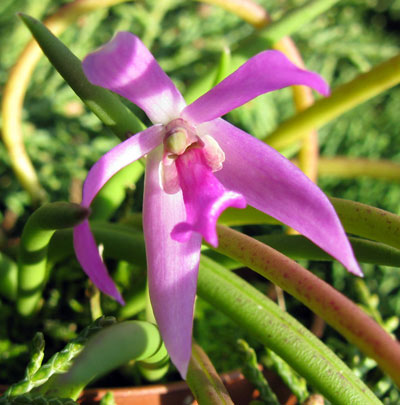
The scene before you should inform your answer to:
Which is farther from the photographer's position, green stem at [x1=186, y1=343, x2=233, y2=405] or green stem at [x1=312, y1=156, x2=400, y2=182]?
green stem at [x1=312, y1=156, x2=400, y2=182]

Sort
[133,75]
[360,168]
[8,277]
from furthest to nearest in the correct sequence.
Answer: [360,168] < [8,277] < [133,75]

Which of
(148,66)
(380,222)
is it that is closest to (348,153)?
(380,222)

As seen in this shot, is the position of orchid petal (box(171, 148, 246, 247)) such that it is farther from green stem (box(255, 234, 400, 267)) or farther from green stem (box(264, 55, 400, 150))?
green stem (box(264, 55, 400, 150))

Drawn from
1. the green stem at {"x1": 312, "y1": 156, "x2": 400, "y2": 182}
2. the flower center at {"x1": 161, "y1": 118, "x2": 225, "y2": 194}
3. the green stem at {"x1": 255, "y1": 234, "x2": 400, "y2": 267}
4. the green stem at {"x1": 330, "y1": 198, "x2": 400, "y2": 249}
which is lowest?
the green stem at {"x1": 312, "y1": 156, "x2": 400, "y2": 182}

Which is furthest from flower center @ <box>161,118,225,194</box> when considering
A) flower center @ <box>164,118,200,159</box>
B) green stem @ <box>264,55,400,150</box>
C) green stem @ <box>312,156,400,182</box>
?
green stem @ <box>312,156,400,182</box>

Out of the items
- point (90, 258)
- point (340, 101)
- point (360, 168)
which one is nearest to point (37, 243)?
point (90, 258)

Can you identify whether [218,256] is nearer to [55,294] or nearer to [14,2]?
[55,294]

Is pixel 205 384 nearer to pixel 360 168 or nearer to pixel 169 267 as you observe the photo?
pixel 169 267
